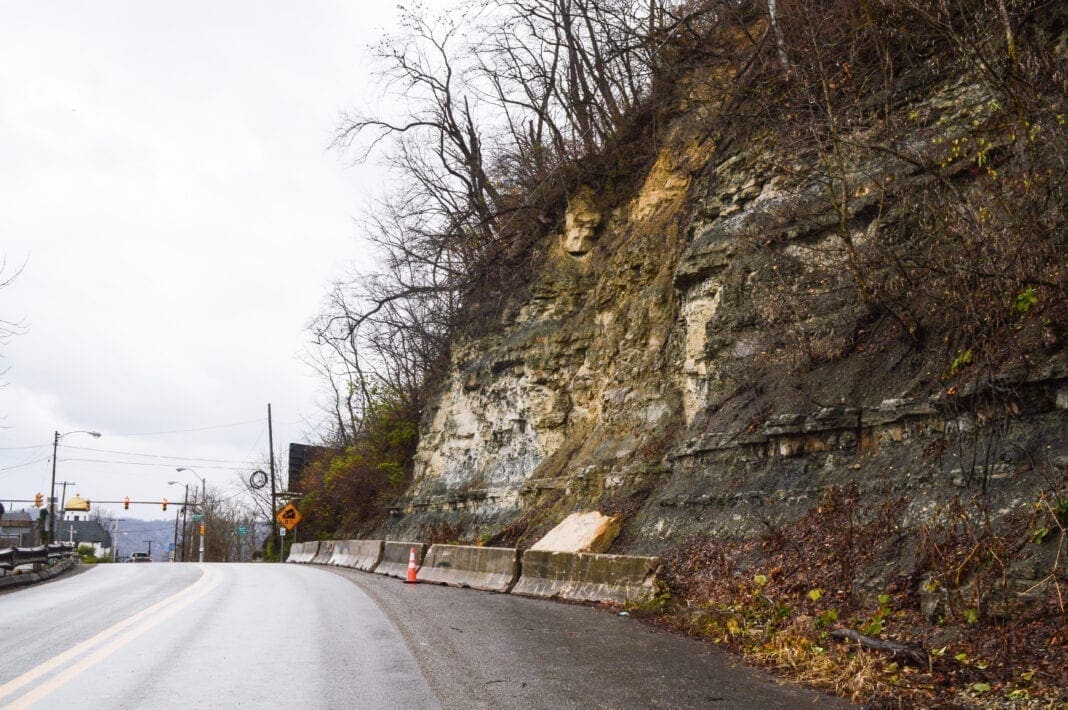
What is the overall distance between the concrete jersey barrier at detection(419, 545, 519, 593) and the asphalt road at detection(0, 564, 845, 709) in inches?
88.9

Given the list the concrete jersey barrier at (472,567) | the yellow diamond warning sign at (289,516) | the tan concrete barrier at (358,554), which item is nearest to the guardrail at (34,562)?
the tan concrete barrier at (358,554)

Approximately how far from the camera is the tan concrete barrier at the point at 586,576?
10.9 m

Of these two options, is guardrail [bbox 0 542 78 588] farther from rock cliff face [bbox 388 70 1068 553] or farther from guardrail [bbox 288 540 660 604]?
rock cliff face [bbox 388 70 1068 553]

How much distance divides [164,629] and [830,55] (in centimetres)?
1199

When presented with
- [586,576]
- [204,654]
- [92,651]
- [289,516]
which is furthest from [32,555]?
[289,516]

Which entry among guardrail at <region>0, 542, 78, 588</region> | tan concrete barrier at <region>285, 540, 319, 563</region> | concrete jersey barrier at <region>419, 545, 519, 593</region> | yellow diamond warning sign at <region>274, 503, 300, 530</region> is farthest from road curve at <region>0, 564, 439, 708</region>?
yellow diamond warning sign at <region>274, 503, 300, 530</region>

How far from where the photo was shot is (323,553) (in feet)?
92.6

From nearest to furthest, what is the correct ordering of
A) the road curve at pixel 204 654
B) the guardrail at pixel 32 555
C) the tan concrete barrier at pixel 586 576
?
1. the road curve at pixel 204 654
2. the tan concrete barrier at pixel 586 576
3. the guardrail at pixel 32 555

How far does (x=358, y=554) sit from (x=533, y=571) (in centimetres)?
1152

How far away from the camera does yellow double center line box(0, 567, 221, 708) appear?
5.80 metres

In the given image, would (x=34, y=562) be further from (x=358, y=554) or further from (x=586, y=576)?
(x=586, y=576)

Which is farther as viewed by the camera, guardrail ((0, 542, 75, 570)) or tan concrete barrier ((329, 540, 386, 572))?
tan concrete barrier ((329, 540, 386, 572))

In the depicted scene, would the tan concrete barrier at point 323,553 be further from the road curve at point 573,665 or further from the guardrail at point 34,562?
the road curve at point 573,665

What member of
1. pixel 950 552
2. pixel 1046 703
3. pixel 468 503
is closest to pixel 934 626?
pixel 950 552
